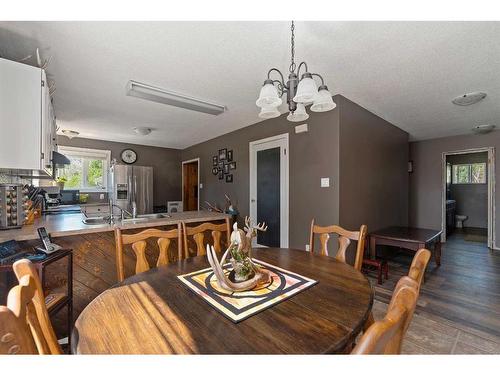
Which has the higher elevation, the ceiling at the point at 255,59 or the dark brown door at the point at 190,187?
the ceiling at the point at 255,59

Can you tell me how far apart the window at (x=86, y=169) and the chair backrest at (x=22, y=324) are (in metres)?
5.64

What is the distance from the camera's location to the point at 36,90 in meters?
1.70

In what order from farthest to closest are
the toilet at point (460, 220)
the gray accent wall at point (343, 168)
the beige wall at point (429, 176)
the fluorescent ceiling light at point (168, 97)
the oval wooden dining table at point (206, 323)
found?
the toilet at point (460, 220) → the beige wall at point (429, 176) → the gray accent wall at point (343, 168) → the fluorescent ceiling light at point (168, 97) → the oval wooden dining table at point (206, 323)

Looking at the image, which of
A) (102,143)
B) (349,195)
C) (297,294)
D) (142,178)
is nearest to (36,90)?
(297,294)

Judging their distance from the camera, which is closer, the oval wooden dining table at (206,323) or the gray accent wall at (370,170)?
the oval wooden dining table at (206,323)

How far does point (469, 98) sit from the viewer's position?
2.74 metres

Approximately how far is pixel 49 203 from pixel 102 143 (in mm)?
1915

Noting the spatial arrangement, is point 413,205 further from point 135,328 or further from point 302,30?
point 135,328

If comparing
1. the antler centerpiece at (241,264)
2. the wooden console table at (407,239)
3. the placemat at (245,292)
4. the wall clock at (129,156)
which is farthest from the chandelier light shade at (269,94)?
the wall clock at (129,156)

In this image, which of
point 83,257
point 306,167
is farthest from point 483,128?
point 83,257

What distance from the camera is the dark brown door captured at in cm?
673

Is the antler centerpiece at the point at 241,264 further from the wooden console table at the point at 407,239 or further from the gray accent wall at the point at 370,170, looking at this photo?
the wooden console table at the point at 407,239

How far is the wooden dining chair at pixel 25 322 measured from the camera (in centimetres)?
54
